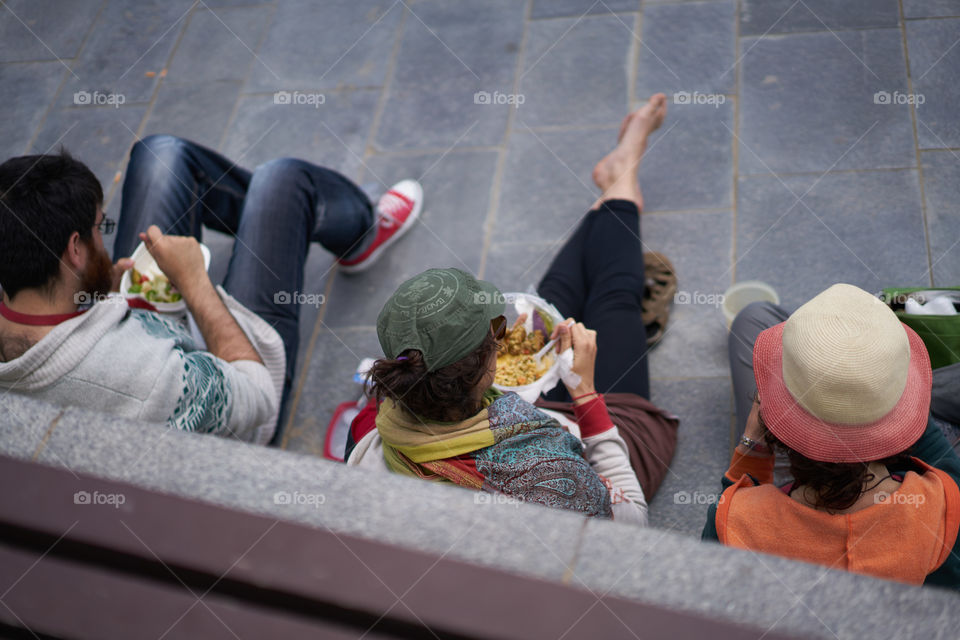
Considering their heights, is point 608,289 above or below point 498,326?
below

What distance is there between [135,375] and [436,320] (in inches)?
29.8

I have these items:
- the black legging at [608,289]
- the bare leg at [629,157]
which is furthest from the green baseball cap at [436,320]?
the bare leg at [629,157]

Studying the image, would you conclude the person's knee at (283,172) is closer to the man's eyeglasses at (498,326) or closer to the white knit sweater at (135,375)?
the white knit sweater at (135,375)

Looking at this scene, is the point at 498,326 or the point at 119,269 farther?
the point at 119,269

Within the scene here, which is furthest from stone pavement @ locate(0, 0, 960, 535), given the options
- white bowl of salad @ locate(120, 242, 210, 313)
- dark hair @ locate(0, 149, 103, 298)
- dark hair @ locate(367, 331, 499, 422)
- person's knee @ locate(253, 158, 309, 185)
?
dark hair @ locate(0, 149, 103, 298)

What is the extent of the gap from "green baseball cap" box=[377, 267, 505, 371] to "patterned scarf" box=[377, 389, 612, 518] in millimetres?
142

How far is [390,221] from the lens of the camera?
8.89 feet

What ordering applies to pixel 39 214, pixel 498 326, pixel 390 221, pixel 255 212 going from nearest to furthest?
pixel 498 326 < pixel 39 214 < pixel 255 212 < pixel 390 221

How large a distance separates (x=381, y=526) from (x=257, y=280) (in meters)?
1.50

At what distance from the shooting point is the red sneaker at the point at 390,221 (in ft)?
8.87

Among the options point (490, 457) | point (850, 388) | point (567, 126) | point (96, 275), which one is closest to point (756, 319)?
point (850, 388)

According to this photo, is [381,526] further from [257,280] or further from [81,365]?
[257,280]

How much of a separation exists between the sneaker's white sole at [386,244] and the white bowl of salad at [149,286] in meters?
0.61

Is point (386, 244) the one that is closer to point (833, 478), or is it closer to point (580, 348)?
point (580, 348)
